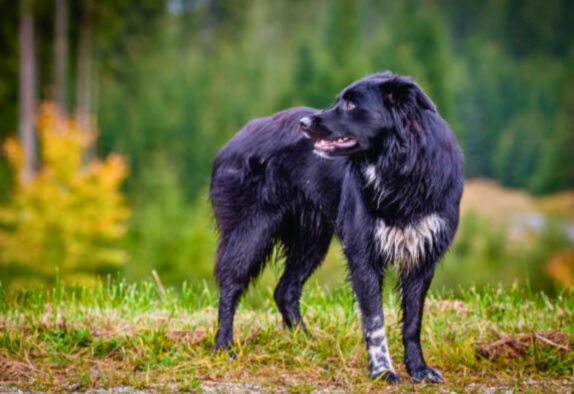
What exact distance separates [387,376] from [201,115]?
136ft

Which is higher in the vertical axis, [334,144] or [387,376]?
[334,144]

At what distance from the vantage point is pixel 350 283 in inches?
210

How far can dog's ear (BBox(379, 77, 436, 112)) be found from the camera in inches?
196

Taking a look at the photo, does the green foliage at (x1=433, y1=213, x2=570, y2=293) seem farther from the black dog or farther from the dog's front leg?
the dog's front leg

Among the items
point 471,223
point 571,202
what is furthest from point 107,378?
point 571,202

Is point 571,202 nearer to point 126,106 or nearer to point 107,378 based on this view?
point 126,106

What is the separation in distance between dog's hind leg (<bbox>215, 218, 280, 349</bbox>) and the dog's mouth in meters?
1.08

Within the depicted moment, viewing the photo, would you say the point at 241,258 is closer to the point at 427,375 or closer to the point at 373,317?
the point at 373,317

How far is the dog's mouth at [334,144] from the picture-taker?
5039 mm

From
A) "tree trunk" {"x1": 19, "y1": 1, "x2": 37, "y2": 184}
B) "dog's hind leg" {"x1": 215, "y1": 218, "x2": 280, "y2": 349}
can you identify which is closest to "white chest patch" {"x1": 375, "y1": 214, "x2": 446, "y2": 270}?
"dog's hind leg" {"x1": 215, "y1": 218, "x2": 280, "y2": 349}

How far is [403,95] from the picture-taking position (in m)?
4.99

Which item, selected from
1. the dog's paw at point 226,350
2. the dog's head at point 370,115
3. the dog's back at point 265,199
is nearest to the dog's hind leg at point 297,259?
the dog's back at point 265,199

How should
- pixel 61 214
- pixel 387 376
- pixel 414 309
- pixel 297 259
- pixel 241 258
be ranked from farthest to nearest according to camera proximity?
pixel 61 214 → pixel 297 259 → pixel 241 258 → pixel 414 309 → pixel 387 376

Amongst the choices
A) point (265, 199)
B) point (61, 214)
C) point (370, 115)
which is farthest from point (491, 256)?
point (370, 115)
